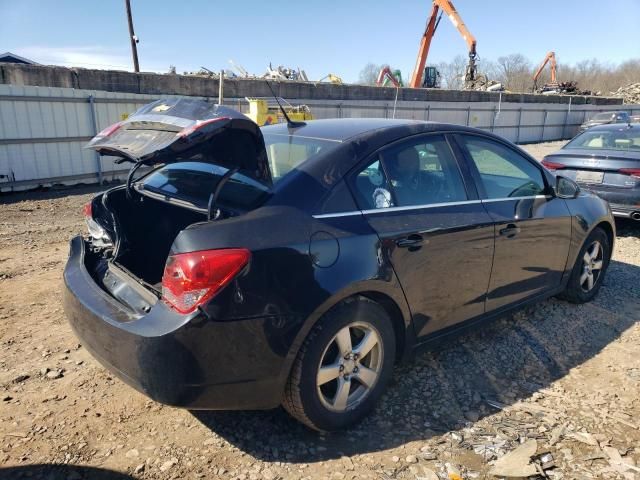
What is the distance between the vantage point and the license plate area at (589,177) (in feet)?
22.3

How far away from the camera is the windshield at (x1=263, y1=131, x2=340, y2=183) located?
2.76 meters

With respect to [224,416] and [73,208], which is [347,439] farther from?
[73,208]

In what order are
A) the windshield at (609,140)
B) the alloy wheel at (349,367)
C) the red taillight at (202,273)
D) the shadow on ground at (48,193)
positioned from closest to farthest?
the red taillight at (202,273)
the alloy wheel at (349,367)
the windshield at (609,140)
the shadow on ground at (48,193)

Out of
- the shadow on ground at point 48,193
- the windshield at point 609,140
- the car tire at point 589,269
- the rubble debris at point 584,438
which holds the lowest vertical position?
the shadow on ground at point 48,193

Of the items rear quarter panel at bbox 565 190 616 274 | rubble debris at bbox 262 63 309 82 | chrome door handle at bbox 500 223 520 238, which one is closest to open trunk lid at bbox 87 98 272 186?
chrome door handle at bbox 500 223 520 238

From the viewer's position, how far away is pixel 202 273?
7.11 feet

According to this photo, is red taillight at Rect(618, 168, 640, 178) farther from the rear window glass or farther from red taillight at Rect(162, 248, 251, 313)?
red taillight at Rect(162, 248, 251, 313)

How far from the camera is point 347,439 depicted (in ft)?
8.87

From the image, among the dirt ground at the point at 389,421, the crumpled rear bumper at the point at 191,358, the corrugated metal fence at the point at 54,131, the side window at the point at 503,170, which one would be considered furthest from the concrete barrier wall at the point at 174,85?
the side window at the point at 503,170

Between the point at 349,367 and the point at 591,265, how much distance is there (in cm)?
304

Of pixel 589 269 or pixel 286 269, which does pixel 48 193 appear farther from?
pixel 589 269

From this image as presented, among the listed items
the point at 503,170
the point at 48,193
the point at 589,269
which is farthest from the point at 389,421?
the point at 48,193

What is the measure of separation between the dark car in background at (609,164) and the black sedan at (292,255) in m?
3.64

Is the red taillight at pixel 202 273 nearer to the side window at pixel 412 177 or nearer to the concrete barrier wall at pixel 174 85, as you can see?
the side window at pixel 412 177
